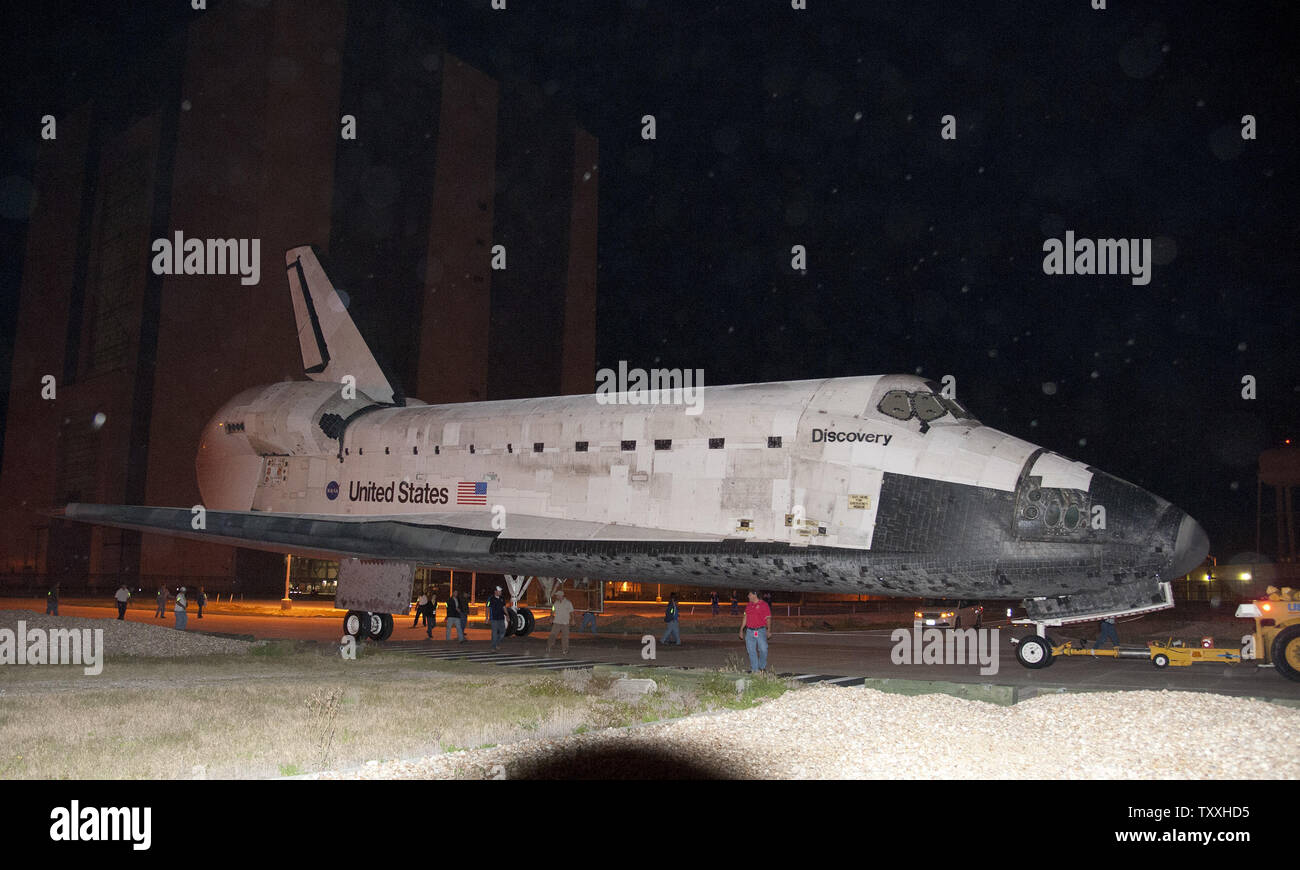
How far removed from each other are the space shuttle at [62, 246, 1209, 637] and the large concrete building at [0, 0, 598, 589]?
2110cm

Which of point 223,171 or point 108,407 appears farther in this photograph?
point 108,407

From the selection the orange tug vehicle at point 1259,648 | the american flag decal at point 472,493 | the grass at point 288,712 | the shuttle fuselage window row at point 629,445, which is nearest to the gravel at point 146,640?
the grass at point 288,712

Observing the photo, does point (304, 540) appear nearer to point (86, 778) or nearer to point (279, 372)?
point (86, 778)

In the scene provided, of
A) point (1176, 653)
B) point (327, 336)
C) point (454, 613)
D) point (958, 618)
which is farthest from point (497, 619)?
point (958, 618)

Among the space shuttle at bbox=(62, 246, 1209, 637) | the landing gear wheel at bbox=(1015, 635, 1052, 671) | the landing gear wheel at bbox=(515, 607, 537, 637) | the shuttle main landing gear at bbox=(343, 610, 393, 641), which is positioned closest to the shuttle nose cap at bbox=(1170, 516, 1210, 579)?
the space shuttle at bbox=(62, 246, 1209, 637)

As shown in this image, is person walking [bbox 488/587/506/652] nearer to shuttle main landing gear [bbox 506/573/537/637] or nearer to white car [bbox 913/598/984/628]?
shuttle main landing gear [bbox 506/573/537/637]

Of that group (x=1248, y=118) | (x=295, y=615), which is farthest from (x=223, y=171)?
(x=1248, y=118)

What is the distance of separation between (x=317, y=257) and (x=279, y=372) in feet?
78.7

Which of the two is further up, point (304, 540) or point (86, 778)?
point (304, 540)

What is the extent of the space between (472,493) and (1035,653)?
7567 millimetres

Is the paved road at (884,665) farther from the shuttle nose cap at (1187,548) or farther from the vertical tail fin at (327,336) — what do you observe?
the vertical tail fin at (327,336)

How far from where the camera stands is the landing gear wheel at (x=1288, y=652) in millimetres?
9070

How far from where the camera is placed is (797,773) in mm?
4594

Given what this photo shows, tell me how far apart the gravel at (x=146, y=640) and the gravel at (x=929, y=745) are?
9242 mm
